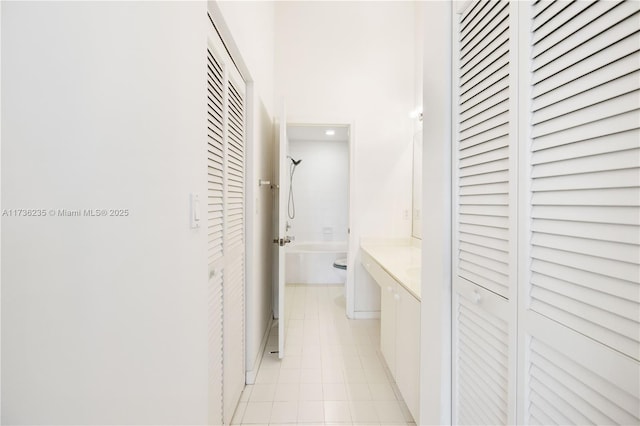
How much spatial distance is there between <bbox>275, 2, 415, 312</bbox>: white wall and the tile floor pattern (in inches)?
22.2

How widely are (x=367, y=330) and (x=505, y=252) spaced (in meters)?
2.18

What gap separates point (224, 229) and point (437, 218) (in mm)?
983

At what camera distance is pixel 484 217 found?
0.84m

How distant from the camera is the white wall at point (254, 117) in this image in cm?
140

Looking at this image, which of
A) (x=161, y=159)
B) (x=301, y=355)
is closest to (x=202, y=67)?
(x=161, y=159)

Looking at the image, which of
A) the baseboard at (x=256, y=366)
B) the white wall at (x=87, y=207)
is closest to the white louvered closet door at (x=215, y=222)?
the white wall at (x=87, y=207)

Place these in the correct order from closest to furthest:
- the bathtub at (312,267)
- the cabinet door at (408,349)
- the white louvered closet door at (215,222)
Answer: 1. the white louvered closet door at (215,222)
2. the cabinet door at (408,349)
3. the bathtub at (312,267)

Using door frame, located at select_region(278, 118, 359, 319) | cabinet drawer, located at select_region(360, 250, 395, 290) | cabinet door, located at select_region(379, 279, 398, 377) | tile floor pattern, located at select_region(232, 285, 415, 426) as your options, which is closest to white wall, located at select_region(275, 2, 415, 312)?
door frame, located at select_region(278, 118, 359, 319)

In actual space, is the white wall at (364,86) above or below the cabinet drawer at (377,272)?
above

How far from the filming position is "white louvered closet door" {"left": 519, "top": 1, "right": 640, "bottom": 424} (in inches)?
18.8

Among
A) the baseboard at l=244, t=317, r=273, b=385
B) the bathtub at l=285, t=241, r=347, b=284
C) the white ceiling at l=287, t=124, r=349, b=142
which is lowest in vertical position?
the baseboard at l=244, t=317, r=273, b=385

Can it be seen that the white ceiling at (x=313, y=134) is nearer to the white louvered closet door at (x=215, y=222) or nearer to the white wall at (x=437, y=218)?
the white louvered closet door at (x=215, y=222)

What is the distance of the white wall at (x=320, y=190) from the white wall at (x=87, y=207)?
3555 mm

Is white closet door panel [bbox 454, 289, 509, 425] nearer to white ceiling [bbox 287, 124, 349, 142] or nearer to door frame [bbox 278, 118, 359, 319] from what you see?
door frame [bbox 278, 118, 359, 319]
